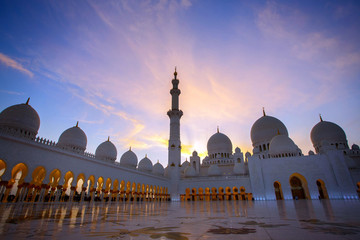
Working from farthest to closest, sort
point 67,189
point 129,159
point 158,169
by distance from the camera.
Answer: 1. point 158,169
2. point 129,159
3. point 67,189

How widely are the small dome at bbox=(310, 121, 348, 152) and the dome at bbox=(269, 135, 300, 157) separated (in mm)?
7831

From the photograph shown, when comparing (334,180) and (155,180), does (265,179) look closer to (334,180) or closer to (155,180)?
(334,180)

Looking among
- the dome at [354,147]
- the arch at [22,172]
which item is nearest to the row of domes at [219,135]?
the dome at [354,147]

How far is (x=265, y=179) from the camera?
74.5 ft

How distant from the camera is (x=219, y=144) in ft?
112

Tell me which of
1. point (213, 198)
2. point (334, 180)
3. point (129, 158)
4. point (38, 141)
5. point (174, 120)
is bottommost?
point (213, 198)

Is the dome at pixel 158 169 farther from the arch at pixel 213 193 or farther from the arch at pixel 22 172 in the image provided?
the arch at pixel 22 172

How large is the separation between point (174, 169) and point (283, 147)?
1553 cm

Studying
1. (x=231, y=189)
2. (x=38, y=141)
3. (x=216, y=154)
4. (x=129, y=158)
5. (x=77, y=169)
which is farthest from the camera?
(x=216, y=154)

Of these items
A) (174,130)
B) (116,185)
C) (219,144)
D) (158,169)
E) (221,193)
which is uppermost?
(174,130)

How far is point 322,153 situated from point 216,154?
1586cm

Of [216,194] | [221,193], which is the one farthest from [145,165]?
[221,193]

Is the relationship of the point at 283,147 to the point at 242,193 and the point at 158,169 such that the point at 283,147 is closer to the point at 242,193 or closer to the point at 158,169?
the point at 242,193

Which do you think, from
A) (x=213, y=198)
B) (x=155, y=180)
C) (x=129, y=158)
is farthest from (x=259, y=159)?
(x=129, y=158)
